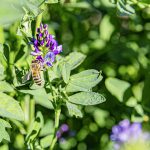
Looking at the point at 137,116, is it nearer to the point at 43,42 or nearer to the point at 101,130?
the point at 101,130

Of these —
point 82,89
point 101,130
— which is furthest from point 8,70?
point 101,130

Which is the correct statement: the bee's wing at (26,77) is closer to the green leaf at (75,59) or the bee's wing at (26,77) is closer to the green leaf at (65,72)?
the green leaf at (65,72)

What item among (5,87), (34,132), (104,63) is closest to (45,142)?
(34,132)

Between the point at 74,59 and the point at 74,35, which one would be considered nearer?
the point at 74,59

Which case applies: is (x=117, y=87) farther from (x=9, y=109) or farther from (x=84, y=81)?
(x=9, y=109)

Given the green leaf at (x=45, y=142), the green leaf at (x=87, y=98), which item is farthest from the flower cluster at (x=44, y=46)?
the green leaf at (x=45, y=142)

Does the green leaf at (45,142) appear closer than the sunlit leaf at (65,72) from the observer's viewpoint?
No

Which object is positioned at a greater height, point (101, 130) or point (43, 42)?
point (43, 42)
